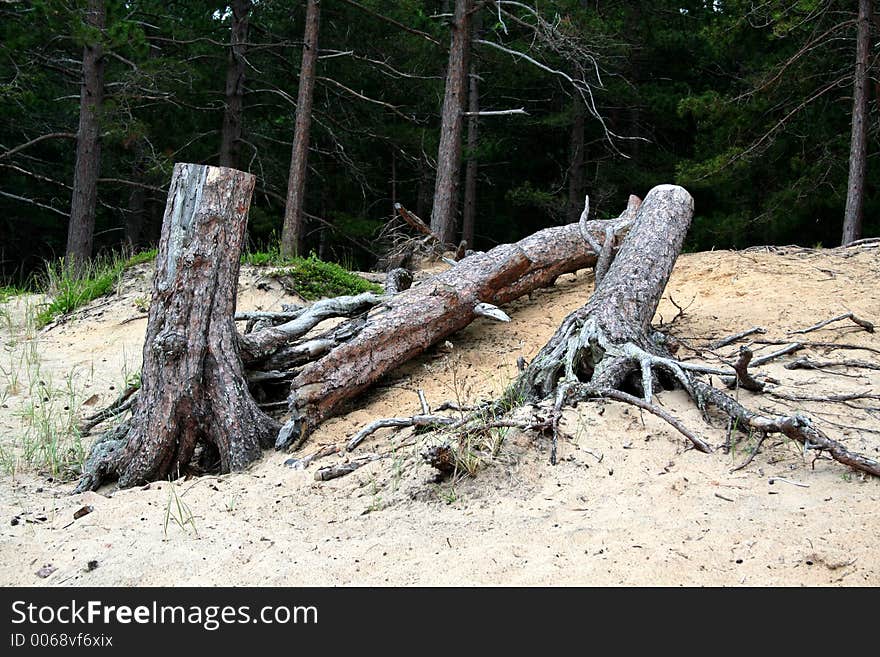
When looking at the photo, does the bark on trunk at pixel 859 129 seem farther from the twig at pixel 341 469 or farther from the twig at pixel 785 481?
the twig at pixel 341 469

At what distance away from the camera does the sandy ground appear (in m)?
3.20

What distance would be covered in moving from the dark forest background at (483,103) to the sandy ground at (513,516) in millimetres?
7816

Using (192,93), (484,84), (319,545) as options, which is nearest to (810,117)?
(484,84)

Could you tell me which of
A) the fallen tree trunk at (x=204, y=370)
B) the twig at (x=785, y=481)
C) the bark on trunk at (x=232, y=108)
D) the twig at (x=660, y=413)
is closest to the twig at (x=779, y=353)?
the twig at (x=660, y=413)

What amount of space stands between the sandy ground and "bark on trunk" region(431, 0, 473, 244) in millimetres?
7341

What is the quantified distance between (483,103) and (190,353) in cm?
1723

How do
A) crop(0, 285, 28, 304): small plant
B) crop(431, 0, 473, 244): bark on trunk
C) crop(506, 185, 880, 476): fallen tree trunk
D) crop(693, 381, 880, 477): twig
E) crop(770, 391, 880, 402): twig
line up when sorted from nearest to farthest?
1. crop(693, 381, 880, 477): twig
2. crop(506, 185, 880, 476): fallen tree trunk
3. crop(770, 391, 880, 402): twig
4. crop(0, 285, 28, 304): small plant
5. crop(431, 0, 473, 244): bark on trunk

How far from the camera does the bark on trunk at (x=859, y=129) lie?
1116cm

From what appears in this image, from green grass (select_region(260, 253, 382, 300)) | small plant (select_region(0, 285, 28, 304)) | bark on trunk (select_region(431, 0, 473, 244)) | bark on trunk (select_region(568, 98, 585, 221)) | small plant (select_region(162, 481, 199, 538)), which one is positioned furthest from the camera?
bark on trunk (select_region(568, 98, 585, 221))

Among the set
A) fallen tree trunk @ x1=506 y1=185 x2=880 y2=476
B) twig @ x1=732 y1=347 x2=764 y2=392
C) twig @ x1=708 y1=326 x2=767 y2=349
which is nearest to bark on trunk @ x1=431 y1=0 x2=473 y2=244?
fallen tree trunk @ x1=506 y1=185 x2=880 y2=476

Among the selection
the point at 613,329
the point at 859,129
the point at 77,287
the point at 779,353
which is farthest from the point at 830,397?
the point at 77,287

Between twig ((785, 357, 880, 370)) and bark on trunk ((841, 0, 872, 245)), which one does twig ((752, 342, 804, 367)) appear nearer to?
twig ((785, 357, 880, 370))

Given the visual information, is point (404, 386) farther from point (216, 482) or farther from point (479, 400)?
point (216, 482)
